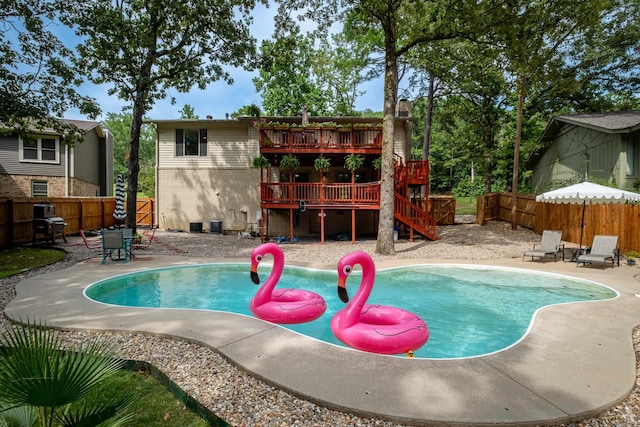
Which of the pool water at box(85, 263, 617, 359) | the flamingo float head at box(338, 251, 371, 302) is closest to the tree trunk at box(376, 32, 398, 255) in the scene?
the pool water at box(85, 263, 617, 359)

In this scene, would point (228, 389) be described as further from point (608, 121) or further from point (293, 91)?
Answer: point (293, 91)

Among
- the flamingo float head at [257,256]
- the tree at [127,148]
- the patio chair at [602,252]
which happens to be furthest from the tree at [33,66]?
the tree at [127,148]

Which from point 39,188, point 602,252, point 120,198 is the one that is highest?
point 39,188

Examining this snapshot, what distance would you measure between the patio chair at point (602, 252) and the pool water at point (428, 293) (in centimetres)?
176

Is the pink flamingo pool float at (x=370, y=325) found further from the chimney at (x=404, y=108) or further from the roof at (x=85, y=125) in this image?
the roof at (x=85, y=125)

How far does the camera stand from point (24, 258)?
10.9 metres

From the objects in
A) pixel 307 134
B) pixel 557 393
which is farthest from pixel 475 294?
pixel 307 134

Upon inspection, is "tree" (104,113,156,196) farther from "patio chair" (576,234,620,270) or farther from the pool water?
"patio chair" (576,234,620,270)

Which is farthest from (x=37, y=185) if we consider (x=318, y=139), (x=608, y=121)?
(x=608, y=121)

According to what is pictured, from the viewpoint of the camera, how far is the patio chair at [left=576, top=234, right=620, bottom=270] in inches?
390

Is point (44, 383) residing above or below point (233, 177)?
below

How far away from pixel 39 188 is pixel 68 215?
7.83 meters

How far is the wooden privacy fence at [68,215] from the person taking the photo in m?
12.5

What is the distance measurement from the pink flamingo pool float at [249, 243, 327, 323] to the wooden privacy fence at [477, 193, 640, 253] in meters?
11.2
